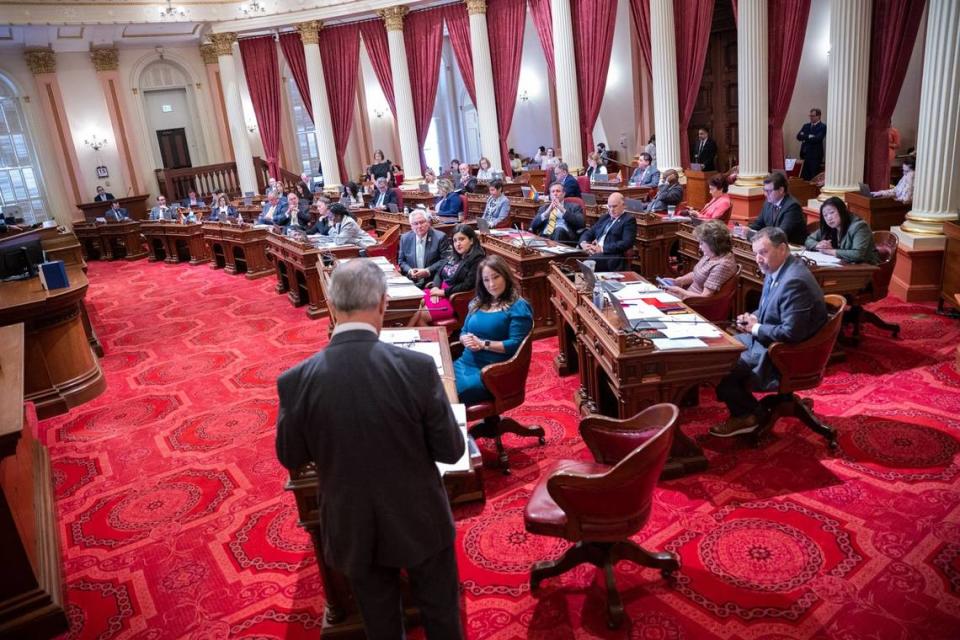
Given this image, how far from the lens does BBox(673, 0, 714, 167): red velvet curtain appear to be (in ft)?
33.7

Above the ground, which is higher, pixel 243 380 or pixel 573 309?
pixel 573 309

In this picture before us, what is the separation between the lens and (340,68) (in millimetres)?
15227

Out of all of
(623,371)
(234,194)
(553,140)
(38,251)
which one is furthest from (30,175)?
(623,371)

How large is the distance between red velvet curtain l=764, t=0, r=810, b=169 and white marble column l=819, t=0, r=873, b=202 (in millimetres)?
1300

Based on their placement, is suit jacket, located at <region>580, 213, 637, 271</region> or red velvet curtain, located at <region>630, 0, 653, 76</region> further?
red velvet curtain, located at <region>630, 0, 653, 76</region>

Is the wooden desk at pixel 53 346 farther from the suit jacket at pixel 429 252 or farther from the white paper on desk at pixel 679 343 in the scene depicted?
the white paper on desk at pixel 679 343

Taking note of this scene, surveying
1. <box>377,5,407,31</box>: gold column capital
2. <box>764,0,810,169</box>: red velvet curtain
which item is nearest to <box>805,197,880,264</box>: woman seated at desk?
<box>764,0,810,169</box>: red velvet curtain

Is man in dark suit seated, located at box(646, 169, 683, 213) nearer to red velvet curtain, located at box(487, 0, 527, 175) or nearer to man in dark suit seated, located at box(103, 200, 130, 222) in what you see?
red velvet curtain, located at box(487, 0, 527, 175)

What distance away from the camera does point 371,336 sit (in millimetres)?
1974

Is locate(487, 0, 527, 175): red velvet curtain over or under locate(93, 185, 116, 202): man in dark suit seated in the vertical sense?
over

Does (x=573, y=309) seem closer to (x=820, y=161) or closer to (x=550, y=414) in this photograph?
(x=550, y=414)

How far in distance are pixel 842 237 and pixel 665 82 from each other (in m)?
5.96

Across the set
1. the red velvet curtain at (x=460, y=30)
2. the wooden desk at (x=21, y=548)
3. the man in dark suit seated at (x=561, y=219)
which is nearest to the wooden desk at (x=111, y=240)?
the red velvet curtain at (x=460, y=30)

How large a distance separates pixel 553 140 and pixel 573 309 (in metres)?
13.2
